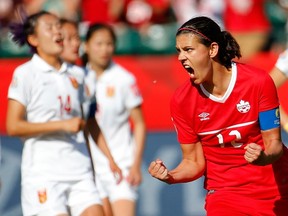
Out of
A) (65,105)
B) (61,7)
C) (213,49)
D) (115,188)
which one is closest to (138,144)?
(115,188)

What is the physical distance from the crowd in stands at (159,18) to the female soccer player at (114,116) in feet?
10.4

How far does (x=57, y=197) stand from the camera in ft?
25.6

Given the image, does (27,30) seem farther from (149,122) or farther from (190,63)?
(149,122)

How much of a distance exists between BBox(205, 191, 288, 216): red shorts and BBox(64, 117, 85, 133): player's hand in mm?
1416

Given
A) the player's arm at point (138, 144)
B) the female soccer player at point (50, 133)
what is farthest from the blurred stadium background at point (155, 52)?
the female soccer player at point (50, 133)

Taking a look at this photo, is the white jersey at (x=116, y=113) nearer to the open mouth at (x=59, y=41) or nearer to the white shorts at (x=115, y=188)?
the white shorts at (x=115, y=188)

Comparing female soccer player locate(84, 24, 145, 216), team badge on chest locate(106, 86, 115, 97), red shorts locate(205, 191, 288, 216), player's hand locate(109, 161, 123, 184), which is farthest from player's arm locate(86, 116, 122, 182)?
red shorts locate(205, 191, 288, 216)

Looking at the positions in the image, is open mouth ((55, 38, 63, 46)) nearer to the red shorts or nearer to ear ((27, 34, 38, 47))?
ear ((27, 34, 38, 47))

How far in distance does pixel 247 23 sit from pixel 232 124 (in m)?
7.24

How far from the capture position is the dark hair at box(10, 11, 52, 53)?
828 centimetres

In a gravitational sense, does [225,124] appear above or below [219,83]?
below

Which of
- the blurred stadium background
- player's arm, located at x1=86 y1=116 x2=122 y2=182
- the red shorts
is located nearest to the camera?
the red shorts

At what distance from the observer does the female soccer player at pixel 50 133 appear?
7.78 m

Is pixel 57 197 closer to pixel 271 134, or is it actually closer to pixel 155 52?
pixel 271 134
